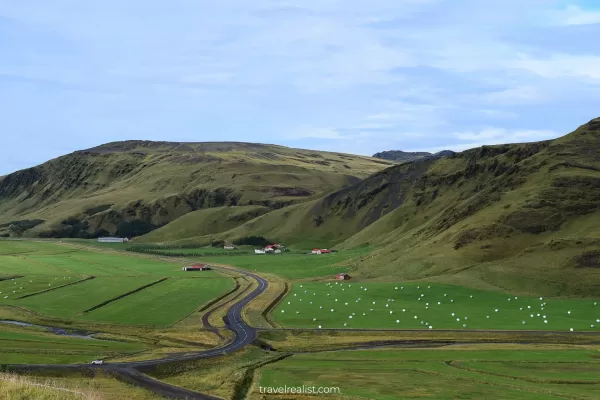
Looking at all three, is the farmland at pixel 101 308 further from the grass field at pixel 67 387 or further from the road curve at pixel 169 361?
the grass field at pixel 67 387

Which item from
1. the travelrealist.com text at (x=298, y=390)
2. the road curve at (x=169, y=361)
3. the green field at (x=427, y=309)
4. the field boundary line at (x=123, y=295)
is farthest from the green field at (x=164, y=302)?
the travelrealist.com text at (x=298, y=390)

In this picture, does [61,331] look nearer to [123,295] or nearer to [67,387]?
[123,295]

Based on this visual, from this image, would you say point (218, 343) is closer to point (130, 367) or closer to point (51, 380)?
point (130, 367)

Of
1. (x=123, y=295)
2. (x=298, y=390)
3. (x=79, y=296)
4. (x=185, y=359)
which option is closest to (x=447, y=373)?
(x=298, y=390)

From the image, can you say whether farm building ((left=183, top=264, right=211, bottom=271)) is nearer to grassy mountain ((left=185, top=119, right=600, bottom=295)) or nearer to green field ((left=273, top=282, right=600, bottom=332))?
grassy mountain ((left=185, top=119, right=600, bottom=295))

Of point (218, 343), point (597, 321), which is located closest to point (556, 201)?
point (597, 321)

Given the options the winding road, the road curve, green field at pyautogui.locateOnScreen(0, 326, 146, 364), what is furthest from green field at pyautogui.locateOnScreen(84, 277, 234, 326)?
green field at pyautogui.locateOnScreen(0, 326, 146, 364)

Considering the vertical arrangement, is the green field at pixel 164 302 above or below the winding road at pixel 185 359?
above
